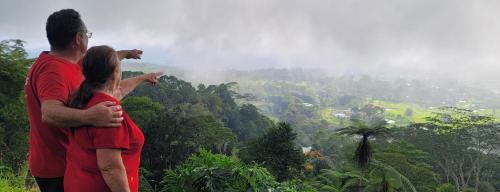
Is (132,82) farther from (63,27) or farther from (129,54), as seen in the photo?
(63,27)

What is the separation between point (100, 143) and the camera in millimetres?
1723

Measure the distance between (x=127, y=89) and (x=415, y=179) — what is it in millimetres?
19799

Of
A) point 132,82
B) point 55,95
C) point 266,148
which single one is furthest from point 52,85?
point 266,148

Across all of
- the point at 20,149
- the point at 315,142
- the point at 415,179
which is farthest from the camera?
the point at 315,142

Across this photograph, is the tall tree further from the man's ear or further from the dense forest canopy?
the man's ear

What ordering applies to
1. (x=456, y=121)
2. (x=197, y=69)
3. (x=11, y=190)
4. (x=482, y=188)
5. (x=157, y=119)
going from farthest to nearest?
(x=197, y=69) → (x=456, y=121) → (x=482, y=188) → (x=157, y=119) → (x=11, y=190)

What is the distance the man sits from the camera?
1.86 metres

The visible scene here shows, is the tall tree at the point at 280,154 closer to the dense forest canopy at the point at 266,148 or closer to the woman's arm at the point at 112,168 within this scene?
the dense forest canopy at the point at 266,148

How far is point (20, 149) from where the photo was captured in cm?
1138

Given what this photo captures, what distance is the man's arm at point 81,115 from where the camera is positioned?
1.72 meters

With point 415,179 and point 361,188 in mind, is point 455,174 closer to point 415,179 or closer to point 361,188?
point 415,179

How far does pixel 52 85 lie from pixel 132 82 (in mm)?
639

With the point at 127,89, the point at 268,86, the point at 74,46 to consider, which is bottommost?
the point at 268,86

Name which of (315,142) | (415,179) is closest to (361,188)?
(415,179)
